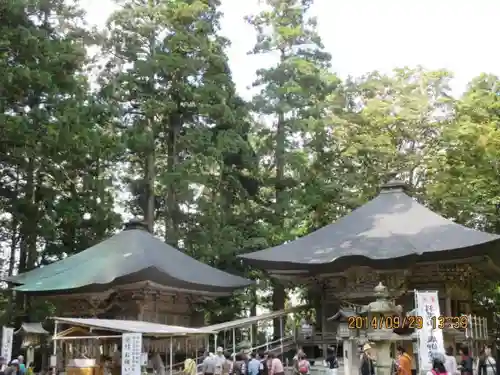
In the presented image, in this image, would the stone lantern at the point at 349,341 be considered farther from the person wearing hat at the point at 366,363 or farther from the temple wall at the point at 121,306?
the temple wall at the point at 121,306

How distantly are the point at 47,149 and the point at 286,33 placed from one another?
33.2ft

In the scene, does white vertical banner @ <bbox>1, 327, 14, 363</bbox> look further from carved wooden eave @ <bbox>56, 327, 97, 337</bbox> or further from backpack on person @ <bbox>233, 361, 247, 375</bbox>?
backpack on person @ <bbox>233, 361, 247, 375</bbox>

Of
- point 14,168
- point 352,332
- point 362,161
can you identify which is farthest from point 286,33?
point 352,332

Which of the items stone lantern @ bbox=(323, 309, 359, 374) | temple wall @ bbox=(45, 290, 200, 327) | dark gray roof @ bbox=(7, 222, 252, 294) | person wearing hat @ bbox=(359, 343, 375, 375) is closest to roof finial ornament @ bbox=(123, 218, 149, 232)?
dark gray roof @ bbox=(7, 222, 252, 294)

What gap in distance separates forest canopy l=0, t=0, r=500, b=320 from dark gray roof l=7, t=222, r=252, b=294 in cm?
171

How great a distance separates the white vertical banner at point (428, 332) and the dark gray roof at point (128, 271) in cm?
739

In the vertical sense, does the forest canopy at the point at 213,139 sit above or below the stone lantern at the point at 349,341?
above

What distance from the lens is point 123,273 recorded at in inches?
660

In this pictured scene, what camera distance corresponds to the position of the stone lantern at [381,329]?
11.5 m

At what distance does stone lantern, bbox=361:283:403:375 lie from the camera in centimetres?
1148

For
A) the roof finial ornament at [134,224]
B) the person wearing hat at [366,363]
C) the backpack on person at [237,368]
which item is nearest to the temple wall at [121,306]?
the roof finial ornament at [134,224]

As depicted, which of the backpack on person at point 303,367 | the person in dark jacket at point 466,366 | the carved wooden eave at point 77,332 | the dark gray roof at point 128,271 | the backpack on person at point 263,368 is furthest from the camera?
the dark gray roof at point 128,271

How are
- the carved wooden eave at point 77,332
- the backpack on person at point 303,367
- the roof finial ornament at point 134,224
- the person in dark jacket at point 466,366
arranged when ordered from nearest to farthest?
the carved wooden eave at point 77,332, the backpack on person at point 303,367, the person in dark jacket at point 466,366, the roof finial ornament at point 134,224

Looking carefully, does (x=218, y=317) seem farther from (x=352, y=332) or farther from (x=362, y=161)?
(x=352, y=332)
